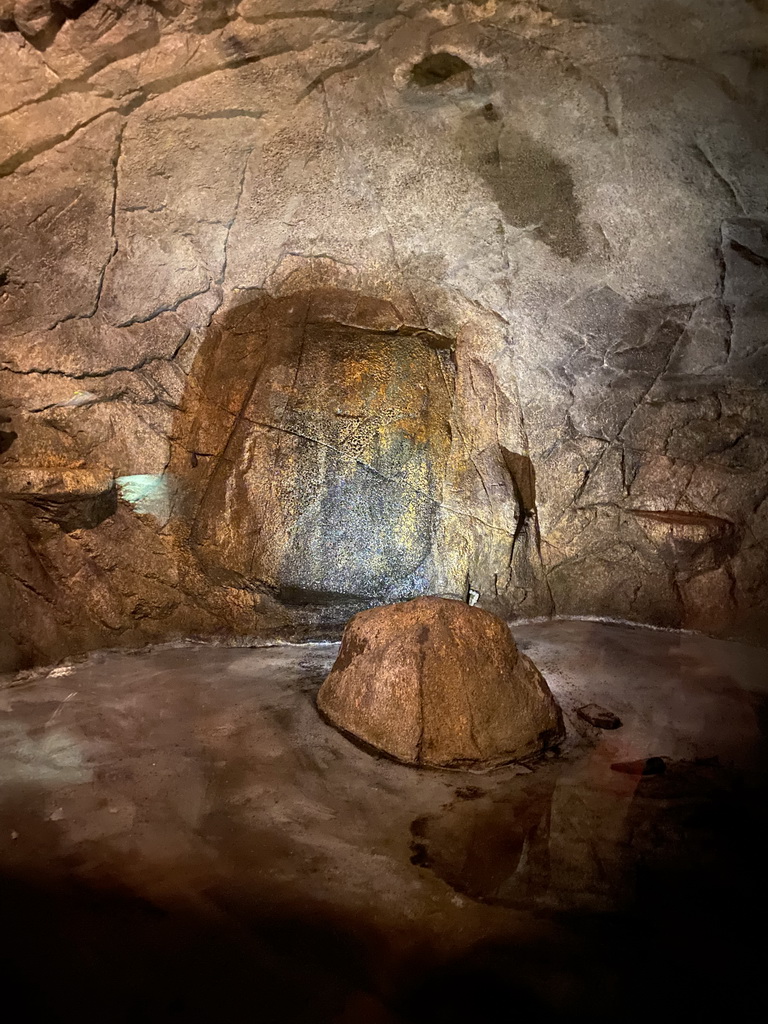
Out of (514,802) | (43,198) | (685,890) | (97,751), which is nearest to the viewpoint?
(685,890)

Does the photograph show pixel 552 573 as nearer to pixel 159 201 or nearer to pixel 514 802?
pixel 514 802

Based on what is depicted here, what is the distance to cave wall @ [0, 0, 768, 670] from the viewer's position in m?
3.75

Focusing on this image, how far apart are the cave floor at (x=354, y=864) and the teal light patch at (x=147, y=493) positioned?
108 cm

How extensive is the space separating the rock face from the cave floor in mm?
121

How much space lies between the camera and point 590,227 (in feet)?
14.8

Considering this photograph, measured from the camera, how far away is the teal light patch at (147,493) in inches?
182

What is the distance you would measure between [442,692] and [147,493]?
7.34 ft

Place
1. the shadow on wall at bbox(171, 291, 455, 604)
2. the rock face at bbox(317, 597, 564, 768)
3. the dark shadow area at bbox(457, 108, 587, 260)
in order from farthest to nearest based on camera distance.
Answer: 1. the shadow on wall at bbox(171, 291, 455, 604)
2. the dark shadow area at bbox(457, 108, 587, 260)
3. the rock face at bbox(317, 597, 564, 768)

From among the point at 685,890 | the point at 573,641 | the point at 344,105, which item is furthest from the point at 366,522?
the point at 685,890

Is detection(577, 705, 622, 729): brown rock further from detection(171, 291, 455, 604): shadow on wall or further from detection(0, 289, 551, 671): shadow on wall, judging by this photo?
detection(171, 291, 455, 604): shadow on wall

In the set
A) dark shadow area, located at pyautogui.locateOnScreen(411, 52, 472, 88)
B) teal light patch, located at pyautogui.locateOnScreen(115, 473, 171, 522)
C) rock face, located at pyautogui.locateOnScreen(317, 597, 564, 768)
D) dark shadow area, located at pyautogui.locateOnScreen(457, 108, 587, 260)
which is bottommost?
rock face, located at pyautogui.locateOnScreen(317, 597, 564, 768)

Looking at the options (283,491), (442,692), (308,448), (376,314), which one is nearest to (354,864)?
(442,692)

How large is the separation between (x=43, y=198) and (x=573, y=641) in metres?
3.80

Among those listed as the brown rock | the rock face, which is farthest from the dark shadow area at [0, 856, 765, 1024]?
the brown rock
